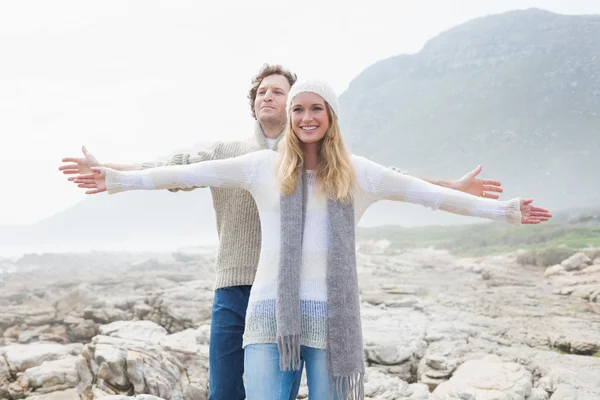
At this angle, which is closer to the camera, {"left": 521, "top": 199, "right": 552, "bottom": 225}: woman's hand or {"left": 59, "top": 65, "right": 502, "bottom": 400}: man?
{"left": 521, "top": 199, "right": 552, "bottom": 225}: woman's hand

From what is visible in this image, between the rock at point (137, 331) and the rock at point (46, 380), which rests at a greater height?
the rock at point (137, 331)

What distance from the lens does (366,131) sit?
163 feet

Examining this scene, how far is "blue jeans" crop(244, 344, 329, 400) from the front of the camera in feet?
4.54

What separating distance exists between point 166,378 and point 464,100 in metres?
47.3

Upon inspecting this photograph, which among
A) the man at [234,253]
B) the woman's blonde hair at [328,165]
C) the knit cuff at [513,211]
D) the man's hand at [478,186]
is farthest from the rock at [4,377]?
the knit cuff at [513,211]

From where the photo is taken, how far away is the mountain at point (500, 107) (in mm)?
33844

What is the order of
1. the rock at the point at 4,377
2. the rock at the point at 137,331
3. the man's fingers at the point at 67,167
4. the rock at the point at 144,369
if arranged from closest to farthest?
1. the man's fingers at the point at 67,167
2. the rock at the point at 144,369
3. the rock at the point at 4,377
4. the rock at the point at 137,331

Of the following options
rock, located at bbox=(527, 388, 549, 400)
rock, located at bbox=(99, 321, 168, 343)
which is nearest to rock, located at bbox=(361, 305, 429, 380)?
rock, located at bbox=(527, 388, 549, 400)

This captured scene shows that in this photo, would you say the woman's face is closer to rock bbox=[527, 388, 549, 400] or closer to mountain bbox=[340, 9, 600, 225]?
rock bbox=[527, 388, 549, 400]

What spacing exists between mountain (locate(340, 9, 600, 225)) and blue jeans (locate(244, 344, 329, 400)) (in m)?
25.5

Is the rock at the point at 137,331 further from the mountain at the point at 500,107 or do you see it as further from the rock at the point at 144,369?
the mountain at the point at 500,107

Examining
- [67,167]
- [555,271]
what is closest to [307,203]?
[67,167]

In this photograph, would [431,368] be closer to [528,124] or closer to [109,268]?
[109,268]

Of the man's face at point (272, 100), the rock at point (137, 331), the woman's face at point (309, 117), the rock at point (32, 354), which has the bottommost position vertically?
the rock at point (32, 354)
